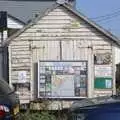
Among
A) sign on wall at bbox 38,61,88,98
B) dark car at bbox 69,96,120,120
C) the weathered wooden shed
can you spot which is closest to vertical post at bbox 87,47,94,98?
the weathered wooden shed

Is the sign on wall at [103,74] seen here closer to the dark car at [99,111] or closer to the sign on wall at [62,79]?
the sign on wall at [62,79]

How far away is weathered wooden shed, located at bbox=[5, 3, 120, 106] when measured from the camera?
57.2ft

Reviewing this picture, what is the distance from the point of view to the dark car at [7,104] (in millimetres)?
9859

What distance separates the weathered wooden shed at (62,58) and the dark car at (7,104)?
268 inches

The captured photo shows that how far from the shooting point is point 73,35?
17641 millimetres

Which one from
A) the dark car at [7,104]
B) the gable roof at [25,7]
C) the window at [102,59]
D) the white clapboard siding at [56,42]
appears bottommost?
the dark car at [7,104]

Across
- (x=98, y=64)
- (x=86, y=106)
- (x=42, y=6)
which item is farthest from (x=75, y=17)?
(x=42, y=6)

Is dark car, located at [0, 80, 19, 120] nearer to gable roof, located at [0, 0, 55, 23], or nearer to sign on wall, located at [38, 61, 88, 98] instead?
sign on wall, located at [38, 61, 88, 98]

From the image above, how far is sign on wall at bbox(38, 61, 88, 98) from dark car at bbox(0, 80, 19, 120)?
678cm

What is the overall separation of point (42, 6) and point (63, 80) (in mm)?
27478

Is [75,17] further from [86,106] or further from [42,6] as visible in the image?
[42,6]

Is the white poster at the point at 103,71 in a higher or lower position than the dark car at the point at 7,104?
higher

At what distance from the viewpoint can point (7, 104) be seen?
9.98 m

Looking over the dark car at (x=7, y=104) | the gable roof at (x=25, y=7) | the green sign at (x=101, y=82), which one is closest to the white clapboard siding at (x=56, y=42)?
the green sign at (x=101, y=82)
